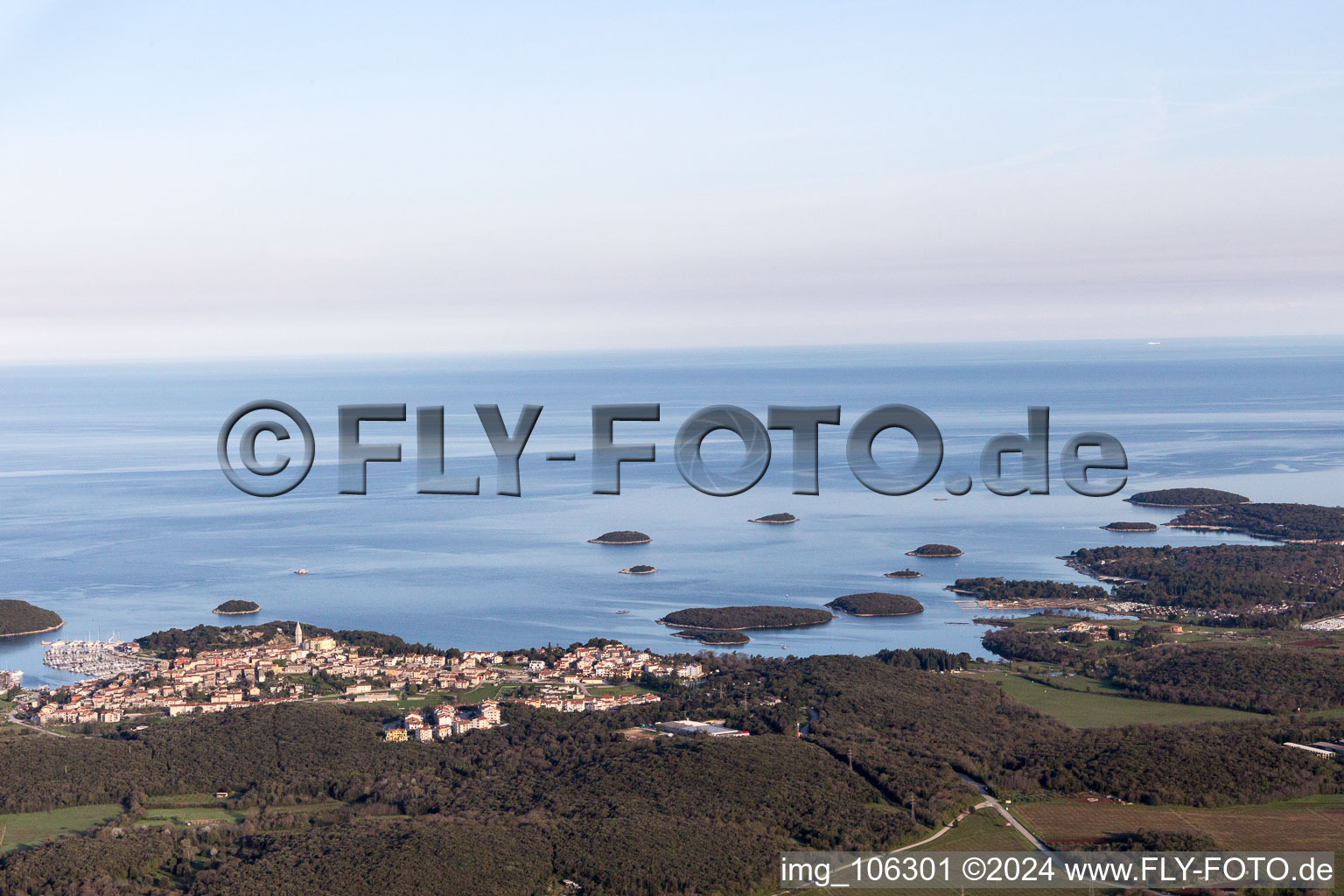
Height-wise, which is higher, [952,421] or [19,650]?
[952,421]

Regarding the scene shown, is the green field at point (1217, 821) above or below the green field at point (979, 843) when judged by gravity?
above

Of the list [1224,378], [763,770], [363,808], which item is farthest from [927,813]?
[1224,378]

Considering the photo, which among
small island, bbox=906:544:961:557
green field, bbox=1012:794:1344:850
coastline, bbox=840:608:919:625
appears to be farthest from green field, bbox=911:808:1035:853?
small island, bbox=906:544:961:557

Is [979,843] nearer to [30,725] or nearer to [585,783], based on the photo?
[585,783]

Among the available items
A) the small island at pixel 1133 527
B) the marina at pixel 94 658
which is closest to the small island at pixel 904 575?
the small island at pixel 1133 527

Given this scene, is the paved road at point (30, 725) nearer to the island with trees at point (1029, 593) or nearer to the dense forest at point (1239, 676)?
the dense forest at point (1239, 676)

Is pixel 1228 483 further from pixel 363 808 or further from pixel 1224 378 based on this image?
pixel 1224 378

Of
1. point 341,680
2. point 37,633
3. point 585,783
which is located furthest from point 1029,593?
point 37,633
